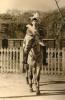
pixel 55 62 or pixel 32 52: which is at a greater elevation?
pixel 32 52

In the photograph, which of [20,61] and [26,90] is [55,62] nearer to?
[20,61]

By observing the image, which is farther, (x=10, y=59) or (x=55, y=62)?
(x=10, y=59)

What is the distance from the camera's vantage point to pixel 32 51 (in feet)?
11.0

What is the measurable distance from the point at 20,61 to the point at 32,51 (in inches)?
91.6

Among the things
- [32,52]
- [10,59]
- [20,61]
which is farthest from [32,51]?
[10,59]

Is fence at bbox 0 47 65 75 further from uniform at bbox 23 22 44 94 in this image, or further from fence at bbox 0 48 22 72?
uniform at bbox 23 22 44 94

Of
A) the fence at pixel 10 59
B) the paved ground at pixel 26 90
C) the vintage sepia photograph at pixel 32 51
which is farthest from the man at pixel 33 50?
the fence at pixel 10 59

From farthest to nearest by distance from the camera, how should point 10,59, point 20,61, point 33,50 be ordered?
1. point 10,59
2. point 20,61
3. point 33,50

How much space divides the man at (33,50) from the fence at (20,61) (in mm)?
2006

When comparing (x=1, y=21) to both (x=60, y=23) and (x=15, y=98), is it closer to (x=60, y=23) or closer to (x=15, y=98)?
(x=60, y=23)

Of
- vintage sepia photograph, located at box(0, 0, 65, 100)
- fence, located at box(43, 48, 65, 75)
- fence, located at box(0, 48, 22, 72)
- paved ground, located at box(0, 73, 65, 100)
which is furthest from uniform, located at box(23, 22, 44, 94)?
fence, located at box(0, 48, 22, 72)

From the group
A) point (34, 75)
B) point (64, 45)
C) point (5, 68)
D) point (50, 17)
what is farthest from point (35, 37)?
point (50, 17)

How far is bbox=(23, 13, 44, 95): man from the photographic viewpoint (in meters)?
3.18

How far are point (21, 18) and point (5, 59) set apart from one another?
1.66 m
